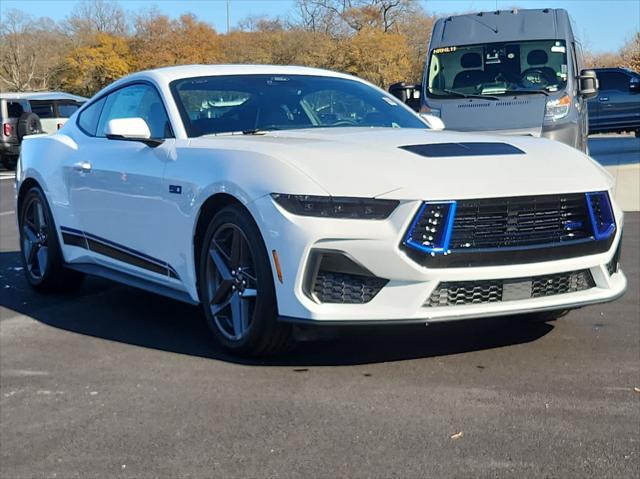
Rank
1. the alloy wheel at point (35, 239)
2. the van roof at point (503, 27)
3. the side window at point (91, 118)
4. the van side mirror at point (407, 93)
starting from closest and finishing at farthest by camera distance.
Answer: the side window at point (91, 118) < the alloy wheel at point (35, 239) < the van roof at point (503, 27) < the van side mirror at point (407, 93)

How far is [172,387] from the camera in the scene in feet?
13.6

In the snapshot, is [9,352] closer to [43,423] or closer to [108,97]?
[43,423]

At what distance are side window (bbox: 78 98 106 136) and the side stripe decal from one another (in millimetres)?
710

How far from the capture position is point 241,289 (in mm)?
Result: 4387

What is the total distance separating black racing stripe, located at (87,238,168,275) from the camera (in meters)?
5.05

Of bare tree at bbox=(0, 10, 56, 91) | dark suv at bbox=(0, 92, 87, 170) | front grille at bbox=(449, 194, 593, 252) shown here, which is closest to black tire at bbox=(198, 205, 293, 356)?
front grille at bbox=(449, 194, 593, 252)

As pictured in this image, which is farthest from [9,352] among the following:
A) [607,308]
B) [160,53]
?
[160,53]

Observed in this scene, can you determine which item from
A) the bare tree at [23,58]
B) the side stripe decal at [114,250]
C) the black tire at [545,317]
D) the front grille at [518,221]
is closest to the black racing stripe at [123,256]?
the side stripe decal at [114,250]

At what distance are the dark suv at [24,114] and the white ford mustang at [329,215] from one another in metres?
17.1

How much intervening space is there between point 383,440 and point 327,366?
1.01 meters

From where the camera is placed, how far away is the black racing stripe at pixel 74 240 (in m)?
5.81

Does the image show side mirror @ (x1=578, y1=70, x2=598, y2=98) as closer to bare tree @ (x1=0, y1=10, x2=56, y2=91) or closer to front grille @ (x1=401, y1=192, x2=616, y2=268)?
front grille @ (x1=401, y1=192, x2=616, y2=268)

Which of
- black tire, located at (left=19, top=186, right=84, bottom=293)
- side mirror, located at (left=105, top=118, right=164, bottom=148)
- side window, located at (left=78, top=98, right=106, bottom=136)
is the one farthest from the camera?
black tire, located at (left=19, top=186, right=84, bottom=293)

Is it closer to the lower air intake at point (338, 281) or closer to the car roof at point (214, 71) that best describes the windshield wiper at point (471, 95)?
the car roof at point (214, 71)
